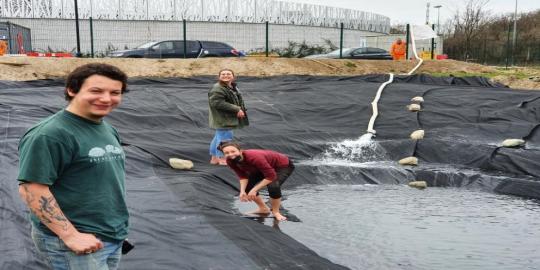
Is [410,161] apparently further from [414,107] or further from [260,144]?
[414,107]

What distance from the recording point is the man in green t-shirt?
2.12 metres

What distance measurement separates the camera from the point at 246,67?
1633 centimetres

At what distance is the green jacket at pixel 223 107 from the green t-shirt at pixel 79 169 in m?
5.49

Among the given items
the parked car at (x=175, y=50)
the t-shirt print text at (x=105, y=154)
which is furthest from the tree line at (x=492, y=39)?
the t-shirt print text at (x=105, y=154)

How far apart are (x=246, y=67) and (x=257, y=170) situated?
10.8 meters

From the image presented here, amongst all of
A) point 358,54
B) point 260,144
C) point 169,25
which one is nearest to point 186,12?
point 169,25

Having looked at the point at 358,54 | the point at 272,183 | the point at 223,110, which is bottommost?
the point at 272,183

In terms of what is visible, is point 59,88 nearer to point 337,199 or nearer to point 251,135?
point 251,135

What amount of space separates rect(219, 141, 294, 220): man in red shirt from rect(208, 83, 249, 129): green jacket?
2.15 m

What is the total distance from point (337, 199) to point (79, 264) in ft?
17.4

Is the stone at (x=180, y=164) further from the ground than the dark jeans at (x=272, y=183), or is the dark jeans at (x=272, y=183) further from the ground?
the dark jeans at (x=272, y=183)

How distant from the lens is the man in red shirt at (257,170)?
5.60m

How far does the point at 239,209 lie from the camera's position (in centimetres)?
639

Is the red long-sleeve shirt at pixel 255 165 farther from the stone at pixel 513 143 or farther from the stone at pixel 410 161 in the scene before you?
the stone at pixel 513 143
